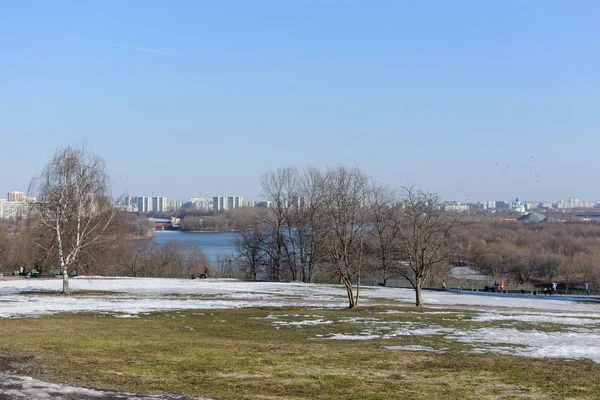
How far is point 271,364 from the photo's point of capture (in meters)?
14.1

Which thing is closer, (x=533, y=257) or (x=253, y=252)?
→ (x=253, y=252)

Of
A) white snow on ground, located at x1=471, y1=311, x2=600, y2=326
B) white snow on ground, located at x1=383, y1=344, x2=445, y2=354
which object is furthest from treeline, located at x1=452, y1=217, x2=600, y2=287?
white snow on ground, located at x1=383, y1=344, x2=445, y2=354

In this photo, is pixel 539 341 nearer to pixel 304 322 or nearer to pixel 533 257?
pixel 304 322

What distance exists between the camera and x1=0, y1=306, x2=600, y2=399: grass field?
1176 cm

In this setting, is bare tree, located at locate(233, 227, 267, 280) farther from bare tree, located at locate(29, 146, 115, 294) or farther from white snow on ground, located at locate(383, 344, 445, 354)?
white snow on ground, located at locate(383, 344, 445, 354)

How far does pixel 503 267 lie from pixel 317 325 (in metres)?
73.0

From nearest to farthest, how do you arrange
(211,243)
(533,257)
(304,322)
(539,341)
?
(539,341)
(304,322)
(533,257)
(211,243)

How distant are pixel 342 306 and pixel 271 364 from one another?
59.7 feet

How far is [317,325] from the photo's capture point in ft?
75.3

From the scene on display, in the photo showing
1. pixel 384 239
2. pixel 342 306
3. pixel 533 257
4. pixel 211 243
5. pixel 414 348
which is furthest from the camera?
pixel 211 243

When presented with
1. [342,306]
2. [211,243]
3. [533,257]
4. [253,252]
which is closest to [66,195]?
[342,306]

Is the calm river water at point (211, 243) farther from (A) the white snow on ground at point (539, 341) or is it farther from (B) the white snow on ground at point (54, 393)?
(B) the white snow on ground at point (54, 393)

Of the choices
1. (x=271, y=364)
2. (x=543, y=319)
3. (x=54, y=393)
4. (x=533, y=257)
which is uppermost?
(x=533, y=257)

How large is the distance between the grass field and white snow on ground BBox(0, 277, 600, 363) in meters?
1.07
